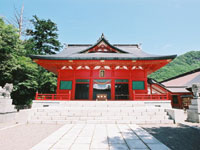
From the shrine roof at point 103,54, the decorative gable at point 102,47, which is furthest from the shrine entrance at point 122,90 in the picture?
the decorative gable at point 102,47

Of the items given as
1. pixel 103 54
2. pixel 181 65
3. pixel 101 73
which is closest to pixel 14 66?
pixel 101 73

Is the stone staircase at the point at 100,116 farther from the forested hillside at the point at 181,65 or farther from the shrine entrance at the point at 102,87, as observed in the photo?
the forested hillside at the point at 181,65

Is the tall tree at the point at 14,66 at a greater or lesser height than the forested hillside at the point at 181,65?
lesser

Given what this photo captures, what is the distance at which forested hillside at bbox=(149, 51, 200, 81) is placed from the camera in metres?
42.1

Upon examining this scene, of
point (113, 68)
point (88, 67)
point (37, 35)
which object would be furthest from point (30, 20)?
point (113, 68)

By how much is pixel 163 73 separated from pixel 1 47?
47597 mm

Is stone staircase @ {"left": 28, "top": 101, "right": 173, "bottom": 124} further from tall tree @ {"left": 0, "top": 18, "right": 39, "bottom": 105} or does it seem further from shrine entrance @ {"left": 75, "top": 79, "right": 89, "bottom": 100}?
tall tree @ {"left": 0, "top": 18, "right": 39, "bottom": 105}

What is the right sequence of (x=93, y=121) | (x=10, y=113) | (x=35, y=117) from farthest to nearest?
(x=10, y=113) < (x=35, y=117) < (x=93, y=121)

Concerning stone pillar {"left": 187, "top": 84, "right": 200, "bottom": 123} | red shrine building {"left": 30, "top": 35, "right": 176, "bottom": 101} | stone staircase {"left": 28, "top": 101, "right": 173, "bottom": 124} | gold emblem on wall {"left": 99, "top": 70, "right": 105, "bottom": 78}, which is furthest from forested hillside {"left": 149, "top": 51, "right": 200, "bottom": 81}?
stone staircase {"left": 28, "top": 101, "right": 173, "bottom": 124}

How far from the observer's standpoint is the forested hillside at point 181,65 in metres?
42.1

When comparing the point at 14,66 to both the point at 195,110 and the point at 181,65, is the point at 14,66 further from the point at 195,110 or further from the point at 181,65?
the point at 181,65

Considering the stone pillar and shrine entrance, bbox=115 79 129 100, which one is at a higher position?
shrine entrance, bbox=115 79 129 100

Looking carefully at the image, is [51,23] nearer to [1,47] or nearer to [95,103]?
[1,47]

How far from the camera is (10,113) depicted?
7.45 metres
